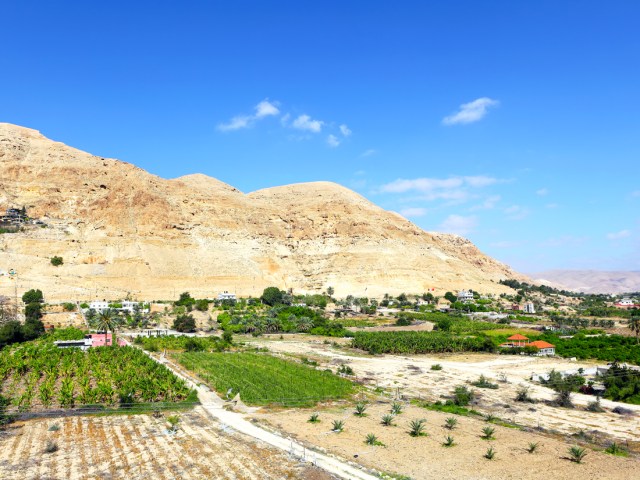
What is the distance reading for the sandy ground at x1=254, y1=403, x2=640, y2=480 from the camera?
17406mm

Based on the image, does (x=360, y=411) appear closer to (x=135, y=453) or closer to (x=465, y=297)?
(x=135, y=453)

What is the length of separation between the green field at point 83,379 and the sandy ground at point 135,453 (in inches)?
114

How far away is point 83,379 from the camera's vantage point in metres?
29.6

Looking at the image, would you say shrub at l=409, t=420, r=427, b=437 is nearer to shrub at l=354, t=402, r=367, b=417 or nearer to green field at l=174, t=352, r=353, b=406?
shrub at l=354, t=402, r=367, b=417

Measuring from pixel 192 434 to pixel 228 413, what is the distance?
363 cm

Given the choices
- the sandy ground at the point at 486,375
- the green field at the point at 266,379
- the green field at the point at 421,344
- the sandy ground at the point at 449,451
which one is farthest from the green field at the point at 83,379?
the green field at the point at 421,344

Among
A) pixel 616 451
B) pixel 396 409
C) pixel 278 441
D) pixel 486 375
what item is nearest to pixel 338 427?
pixel 278 441

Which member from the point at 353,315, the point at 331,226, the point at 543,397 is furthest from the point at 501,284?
the point at 543,397

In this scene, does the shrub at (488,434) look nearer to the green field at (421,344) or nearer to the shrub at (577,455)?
the shrub at (577,455)

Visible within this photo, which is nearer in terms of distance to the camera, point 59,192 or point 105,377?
point 105,377

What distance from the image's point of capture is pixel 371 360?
44812mm

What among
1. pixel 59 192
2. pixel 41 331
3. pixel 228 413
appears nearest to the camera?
pixel 228 413

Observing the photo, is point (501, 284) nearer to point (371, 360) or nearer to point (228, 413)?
point (371, 360)

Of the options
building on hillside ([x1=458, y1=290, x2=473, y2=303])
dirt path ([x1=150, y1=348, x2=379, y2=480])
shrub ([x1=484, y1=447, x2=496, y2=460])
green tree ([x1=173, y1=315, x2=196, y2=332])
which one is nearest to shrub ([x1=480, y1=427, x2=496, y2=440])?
shrub ([x1=484, y1=447, x2=496, y2=460])
